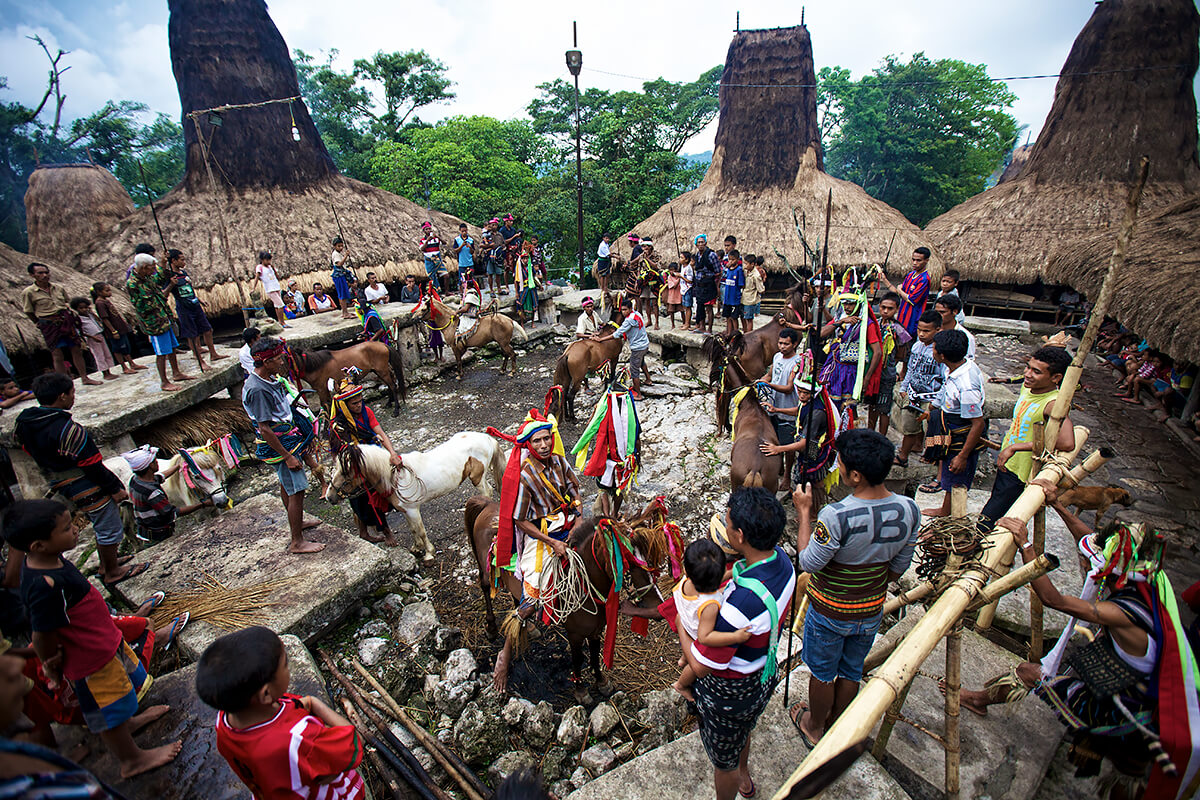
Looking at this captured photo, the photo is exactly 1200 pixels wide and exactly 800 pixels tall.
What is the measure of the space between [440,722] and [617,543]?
72.2 inches

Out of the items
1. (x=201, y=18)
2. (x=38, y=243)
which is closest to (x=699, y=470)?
(x=201, y=18)

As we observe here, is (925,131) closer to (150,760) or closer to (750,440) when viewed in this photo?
(750,440)

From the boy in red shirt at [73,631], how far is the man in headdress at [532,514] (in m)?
2.05

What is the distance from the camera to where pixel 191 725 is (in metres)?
3.12

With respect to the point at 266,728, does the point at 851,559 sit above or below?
above

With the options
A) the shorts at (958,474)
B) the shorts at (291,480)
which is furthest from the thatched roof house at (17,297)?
the shorts at (958,474)

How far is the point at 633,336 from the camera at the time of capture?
354 inches

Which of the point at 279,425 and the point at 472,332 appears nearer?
the point at 279,425

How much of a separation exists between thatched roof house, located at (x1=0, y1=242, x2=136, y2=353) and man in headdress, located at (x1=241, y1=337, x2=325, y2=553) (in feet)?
25.7

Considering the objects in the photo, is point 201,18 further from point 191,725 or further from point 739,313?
point 191,725

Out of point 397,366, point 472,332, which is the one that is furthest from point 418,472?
point 472,332

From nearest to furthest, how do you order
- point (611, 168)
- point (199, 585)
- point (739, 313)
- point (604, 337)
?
point (199, 585)
point (604, 337)
point (739, 313)
point (611, 168)

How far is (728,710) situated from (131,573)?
5.11 metres

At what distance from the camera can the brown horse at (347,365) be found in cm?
777
